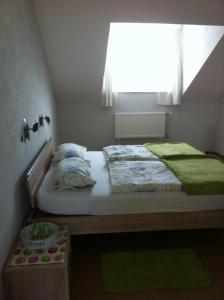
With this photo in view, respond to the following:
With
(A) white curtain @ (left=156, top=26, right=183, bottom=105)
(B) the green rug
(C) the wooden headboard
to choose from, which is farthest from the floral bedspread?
(A) white curtain @ (left=156, top=26, right=183, bottom=105)

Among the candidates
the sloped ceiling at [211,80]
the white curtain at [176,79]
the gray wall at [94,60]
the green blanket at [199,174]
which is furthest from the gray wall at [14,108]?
the white curtain at [176,79]

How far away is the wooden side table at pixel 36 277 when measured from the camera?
1491 mm

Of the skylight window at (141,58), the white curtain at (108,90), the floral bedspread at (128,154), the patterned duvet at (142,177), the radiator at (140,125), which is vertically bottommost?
the patterned duvet at (142,177)

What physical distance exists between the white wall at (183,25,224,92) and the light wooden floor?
7.83ft

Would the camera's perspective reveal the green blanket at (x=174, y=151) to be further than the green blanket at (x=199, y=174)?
Yes

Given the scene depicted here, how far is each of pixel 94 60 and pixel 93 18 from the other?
76cm

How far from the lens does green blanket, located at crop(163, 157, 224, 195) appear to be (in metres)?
2.22

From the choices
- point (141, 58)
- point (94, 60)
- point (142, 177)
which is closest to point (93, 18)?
point (94, 60)

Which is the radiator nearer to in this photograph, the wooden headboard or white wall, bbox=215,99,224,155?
white wall, bbox=215,99,224,155

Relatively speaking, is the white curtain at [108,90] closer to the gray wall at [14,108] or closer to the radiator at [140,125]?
the radiator at [140,125]

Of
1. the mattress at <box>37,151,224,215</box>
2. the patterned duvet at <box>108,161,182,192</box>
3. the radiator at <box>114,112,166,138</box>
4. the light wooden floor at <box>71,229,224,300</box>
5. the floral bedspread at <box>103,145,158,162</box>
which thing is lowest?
the light wooden floor at <box>71,229,224,300</box>

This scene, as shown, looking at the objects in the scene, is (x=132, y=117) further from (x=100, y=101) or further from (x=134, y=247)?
(x=134, y=247)

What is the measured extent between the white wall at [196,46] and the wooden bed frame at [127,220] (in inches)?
90.6

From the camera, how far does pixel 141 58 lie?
15.5ft
